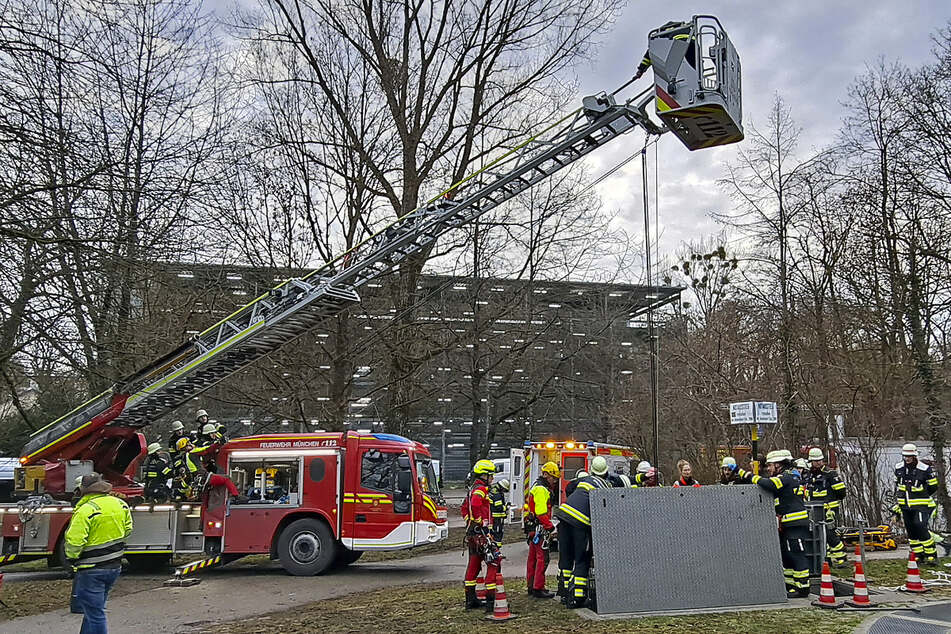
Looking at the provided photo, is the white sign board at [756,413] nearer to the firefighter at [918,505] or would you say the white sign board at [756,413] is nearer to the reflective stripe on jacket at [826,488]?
the reflective stripe on jacket at [826,488]

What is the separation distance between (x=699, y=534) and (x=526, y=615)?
80.6 inches

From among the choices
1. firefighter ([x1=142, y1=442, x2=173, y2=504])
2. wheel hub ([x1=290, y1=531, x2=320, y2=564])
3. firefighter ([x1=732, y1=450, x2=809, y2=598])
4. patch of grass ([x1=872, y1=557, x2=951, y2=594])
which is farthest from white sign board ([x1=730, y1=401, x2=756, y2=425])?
firefighter ([x1=142, y1=442, x2=173, y2=504])

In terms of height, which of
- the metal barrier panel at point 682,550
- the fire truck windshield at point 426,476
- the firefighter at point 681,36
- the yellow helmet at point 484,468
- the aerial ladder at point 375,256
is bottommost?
the metal barrier panel at point 682,550

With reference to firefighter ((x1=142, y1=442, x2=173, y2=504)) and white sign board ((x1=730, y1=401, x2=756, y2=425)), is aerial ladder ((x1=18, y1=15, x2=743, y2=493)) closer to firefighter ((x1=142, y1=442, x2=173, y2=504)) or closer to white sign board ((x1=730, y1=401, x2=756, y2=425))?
firefighter ((x1=142, y1=442, x2=173, y2=504))

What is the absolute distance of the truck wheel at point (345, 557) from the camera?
45.1 ft

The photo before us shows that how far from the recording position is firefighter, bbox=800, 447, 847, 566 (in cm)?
1121

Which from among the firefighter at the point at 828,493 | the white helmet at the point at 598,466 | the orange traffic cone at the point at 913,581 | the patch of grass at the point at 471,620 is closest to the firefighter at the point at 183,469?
the patch of grass at the point at 471,620

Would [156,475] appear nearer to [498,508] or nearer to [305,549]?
[305,549]

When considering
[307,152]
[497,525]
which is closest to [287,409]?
[307,152]

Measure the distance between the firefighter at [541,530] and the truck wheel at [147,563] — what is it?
7.60m

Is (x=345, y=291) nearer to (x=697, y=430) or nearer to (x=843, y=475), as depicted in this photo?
(x=843, y=475)

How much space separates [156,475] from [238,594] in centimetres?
326

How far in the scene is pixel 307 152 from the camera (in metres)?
18.1

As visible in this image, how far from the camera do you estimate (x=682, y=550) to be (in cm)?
840
